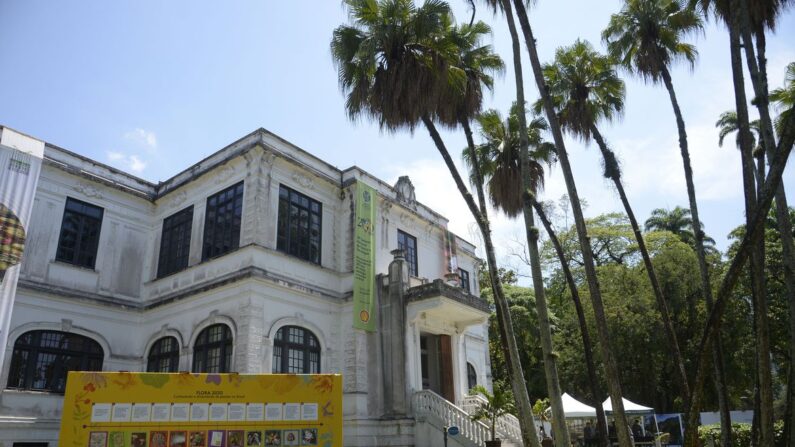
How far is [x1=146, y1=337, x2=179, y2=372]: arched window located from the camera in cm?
1812

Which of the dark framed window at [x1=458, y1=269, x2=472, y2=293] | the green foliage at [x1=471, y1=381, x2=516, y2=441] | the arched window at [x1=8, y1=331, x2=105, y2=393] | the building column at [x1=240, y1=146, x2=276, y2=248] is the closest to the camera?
the green foliage at [x1=471, y1=381, x2=516, y2=441]

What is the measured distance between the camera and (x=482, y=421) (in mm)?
17750

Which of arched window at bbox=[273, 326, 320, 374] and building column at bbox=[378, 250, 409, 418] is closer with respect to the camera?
arched window at bbox=[273, 326, 320, 374]

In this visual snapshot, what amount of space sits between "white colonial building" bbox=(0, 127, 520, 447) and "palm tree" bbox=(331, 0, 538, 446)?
477 centimetres

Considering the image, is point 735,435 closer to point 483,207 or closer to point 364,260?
point 483,207

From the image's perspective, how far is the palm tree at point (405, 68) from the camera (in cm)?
1380

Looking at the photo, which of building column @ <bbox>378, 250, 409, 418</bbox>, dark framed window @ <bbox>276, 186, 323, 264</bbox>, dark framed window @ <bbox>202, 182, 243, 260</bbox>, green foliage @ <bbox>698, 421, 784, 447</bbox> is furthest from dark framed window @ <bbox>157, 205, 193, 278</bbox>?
green foliage @ <bbox>698, 421, 784, 447</bbox>

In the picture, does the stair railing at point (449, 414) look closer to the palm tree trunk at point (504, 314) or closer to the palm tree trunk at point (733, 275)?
the palm tree trunk at point (504, 314)

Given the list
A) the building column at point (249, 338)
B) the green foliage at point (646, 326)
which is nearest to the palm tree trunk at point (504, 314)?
the building column at point (249, 338)

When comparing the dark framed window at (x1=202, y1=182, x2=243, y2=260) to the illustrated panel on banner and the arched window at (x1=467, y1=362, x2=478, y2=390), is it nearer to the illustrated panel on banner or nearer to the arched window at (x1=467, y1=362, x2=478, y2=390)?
the illustrated panel on banner

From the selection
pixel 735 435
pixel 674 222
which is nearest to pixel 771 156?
pixel 735 435

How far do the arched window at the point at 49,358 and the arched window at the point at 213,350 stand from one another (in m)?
3.56

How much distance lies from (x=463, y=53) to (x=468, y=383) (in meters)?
14.2

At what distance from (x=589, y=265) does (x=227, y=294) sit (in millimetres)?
10766
